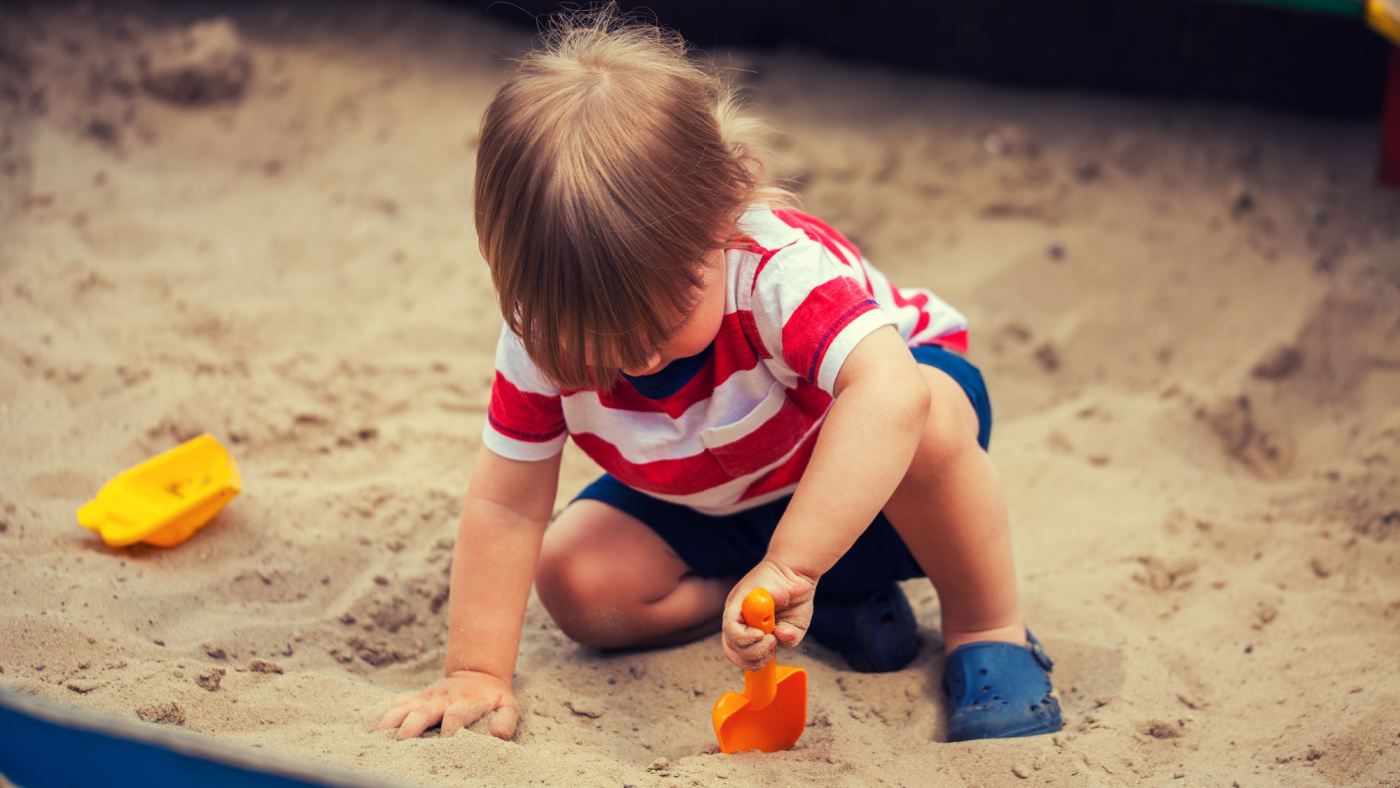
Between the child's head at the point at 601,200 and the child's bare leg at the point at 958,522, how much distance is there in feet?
1.05

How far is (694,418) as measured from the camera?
1160 mm

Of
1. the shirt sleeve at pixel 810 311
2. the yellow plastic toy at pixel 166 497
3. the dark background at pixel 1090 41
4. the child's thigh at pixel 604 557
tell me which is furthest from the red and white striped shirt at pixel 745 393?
the dark background at pixel 1090 41

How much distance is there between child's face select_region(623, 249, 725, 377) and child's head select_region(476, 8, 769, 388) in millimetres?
13

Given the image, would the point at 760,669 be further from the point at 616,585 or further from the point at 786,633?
the point at 616,585

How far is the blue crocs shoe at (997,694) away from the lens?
118 cm

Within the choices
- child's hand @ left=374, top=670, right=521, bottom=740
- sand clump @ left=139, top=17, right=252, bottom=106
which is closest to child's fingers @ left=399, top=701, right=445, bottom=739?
child's hand @ left=374, top=670, right=521, bottom=740

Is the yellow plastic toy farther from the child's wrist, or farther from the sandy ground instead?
the child's wrist

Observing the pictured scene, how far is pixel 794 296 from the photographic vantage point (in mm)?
1048

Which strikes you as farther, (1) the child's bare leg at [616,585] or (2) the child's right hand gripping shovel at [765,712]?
(1) the child's bare leg at [616,585]

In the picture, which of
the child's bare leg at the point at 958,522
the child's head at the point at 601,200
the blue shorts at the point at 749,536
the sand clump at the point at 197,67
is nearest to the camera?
the child's head at the point at 601,200

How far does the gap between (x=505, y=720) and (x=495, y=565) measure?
17 cm

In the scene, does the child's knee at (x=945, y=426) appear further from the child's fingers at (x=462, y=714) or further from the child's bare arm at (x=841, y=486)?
the child's fingers at (x=462, y=714)

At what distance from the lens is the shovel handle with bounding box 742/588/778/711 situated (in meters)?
0.95

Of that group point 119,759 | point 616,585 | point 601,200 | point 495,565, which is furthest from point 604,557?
point 119,759
